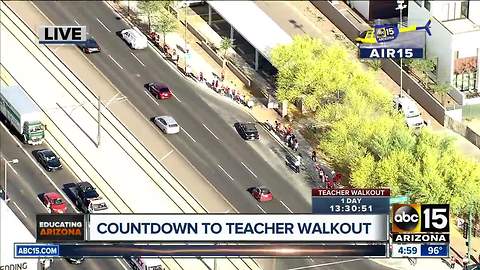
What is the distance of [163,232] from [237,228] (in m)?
7.15

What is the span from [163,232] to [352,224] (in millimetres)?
18222

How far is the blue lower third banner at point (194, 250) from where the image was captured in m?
197

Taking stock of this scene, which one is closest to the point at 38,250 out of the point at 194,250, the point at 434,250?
Answer: the point at 194,250

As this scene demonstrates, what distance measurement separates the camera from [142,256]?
198m

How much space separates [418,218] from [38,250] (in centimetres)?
3685

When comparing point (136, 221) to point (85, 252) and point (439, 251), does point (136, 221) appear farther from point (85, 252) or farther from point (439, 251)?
point (439, 251)

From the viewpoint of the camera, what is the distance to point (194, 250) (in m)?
197

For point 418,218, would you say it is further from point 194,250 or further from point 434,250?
point 194,250

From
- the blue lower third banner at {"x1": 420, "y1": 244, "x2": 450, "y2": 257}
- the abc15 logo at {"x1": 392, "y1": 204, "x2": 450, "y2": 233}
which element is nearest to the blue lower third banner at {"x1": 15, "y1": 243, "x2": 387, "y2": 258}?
the abc15 logo at {"x1": 392, "y1": 204, "x2": 450, "y2": 233}

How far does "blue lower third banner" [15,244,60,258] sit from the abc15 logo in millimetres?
32840

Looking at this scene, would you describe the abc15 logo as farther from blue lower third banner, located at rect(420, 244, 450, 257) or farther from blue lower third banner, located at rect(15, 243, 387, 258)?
blue lower third banner, located at rect(15, 243, 387, 258)

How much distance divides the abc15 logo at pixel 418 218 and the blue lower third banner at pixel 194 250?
8.91 feet

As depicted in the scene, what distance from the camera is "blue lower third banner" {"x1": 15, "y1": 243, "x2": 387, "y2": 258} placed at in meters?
197

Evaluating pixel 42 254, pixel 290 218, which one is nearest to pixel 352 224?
pixel 290 218
